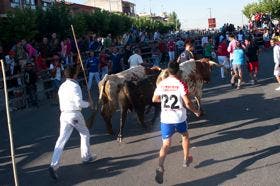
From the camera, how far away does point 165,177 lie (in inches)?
342

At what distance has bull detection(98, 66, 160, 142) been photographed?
12.1 m

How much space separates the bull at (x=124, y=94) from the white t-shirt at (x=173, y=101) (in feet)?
10.7

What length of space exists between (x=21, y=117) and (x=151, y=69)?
5.41 metres

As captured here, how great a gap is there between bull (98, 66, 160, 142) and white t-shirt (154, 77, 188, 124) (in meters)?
3.27

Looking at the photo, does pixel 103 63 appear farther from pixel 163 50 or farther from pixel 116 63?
→ pixel 163 50

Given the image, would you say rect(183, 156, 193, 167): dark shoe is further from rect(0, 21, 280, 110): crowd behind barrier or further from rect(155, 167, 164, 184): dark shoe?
rect(0, 21, 280, 110): crowd behind barrier

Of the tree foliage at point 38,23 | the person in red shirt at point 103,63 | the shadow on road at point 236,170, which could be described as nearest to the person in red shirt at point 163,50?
the tree foliage at point 38,23

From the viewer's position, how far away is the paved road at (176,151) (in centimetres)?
871

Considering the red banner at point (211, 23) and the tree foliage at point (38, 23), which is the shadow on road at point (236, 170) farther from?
the red banner at point (211, 23)

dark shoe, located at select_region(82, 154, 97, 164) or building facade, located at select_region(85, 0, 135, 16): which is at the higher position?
building facade, located at select_region(85, 0, 135, 16)

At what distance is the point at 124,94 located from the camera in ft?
39.9

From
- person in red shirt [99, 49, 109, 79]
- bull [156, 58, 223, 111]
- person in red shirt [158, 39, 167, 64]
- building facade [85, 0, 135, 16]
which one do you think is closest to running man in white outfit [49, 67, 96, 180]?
bull [156, 58, 223, 111]

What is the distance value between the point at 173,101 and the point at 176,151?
6.46ft

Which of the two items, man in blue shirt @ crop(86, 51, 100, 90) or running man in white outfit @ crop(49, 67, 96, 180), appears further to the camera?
man in blue shirt @ crop(86, 51, 100, 90)
